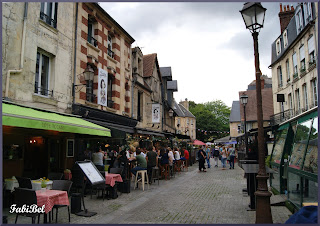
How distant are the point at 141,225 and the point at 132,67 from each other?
14.0m

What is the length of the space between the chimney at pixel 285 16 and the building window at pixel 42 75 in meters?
21.7

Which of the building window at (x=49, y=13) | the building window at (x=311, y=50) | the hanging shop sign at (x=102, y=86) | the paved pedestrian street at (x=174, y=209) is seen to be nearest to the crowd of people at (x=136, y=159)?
the paved pedestrian street at (x=174, y=209)

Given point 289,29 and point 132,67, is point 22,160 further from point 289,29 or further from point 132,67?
point 289,29

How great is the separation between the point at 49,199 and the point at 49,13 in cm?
819

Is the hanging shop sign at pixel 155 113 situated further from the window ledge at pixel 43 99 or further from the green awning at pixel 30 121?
the green awning at pixel 30 121

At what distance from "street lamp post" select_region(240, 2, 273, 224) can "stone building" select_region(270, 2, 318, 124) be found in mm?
13361

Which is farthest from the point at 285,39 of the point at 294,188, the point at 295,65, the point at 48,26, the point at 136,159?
the point at 48,26

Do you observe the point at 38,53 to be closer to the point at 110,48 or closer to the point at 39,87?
the point at 39,87

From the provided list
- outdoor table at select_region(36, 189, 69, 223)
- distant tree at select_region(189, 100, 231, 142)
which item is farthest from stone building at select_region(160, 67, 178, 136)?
distant tree at select_region(189, 100, 231, 142)

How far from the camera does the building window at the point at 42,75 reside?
9.48 m

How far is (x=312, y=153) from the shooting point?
530 centimetres

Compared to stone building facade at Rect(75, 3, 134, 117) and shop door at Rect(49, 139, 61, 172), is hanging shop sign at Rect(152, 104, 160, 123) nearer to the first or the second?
stone building facade at Rect(75, 3, 134, 117)

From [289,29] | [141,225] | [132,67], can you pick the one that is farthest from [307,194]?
[289,29]

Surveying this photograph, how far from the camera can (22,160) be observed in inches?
355
